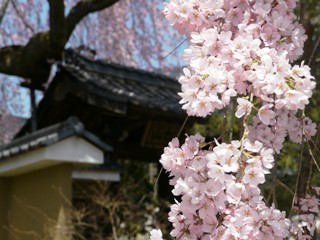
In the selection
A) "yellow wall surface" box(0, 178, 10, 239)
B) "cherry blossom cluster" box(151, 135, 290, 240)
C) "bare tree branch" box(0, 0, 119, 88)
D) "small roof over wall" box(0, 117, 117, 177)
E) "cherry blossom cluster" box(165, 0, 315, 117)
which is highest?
"cherry blossom cluster" box(165, 0, 315, 117)

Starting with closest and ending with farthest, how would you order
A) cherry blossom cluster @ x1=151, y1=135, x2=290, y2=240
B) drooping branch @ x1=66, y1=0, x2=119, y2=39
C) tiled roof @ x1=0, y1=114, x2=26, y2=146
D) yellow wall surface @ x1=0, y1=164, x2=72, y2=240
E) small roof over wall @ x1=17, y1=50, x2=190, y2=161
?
cherry blossom cluster @ x1=151, y1=135, x2=290, y2=240
drooping branch @ x1=66, y1=0, x2=119, y2=39
yellow wall surface @ x1=0, y1=164, x2=72, y2=240
small roof over wall @ x1=17, y1=50, x2=190, y2=161
tiled roof @ x1=0, y1=114, x2=26, y2=146

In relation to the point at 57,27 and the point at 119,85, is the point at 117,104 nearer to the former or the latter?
the point at 119,85

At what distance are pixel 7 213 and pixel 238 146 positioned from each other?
5249 mm

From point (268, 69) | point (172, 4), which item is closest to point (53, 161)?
point (172, 4)

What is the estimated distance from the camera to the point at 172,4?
203 centimetres

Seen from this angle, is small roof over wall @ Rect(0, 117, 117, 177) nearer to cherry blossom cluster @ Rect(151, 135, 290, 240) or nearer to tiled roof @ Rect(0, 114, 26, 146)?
cherry blossom cluster @ Rect(151, 135, 290, 240)

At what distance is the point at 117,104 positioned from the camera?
18.6 feet

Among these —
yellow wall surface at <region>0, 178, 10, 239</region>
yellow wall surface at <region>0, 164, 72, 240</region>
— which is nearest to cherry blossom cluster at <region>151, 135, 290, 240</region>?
yellow wall surface at <region>0, 164, 72, 240</region>

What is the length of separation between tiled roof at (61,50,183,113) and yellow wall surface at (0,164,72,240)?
759mm

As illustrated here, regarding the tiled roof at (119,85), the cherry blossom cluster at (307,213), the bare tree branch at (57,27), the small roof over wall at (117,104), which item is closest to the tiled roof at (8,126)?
the small roof over wall at (117,104)

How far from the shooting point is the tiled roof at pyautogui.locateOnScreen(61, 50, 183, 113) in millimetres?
5684

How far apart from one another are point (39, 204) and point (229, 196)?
4.50 metres

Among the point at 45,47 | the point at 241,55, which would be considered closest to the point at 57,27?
the point at 45,47

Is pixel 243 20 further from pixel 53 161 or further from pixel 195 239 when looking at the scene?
pixel 53 161
